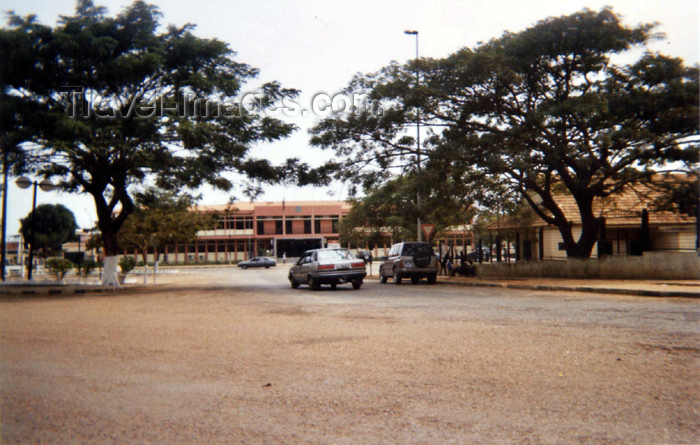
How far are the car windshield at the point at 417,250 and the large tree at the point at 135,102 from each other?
6936mm

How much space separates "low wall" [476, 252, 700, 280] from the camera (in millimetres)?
20562

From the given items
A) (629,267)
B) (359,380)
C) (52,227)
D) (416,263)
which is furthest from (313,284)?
(52,227)

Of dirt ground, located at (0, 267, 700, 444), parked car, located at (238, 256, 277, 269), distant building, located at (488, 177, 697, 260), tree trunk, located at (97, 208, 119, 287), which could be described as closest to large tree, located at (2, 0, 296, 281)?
tree trunk, located at (97, 208, 119, 287)

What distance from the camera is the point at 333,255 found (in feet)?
72.1

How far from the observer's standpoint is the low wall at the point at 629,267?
810 inches

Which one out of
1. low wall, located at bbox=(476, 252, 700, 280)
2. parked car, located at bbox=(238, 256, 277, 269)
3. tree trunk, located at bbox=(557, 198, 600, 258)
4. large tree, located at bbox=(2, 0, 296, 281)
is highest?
large tree, located at bbox=(2, 0, 296, 281)

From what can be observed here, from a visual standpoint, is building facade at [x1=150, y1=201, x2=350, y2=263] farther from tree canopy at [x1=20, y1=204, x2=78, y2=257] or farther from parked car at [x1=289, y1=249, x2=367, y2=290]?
parked car at [x1=289, y1=249, x2=367, y2=290]

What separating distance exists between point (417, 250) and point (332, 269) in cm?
543

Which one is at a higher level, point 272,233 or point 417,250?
point 272,233

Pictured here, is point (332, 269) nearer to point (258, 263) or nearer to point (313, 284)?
point (313, 284)

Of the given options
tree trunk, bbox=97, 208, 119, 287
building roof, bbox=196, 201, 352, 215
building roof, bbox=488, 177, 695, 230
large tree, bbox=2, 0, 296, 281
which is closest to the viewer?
large tree, bbox=2, 0, 296, 281

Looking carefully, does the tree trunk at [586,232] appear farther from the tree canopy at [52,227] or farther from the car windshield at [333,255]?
the tree canopy at [52,227]

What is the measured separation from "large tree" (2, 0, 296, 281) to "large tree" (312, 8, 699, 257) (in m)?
6.31

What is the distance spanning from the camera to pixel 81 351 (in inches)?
308
